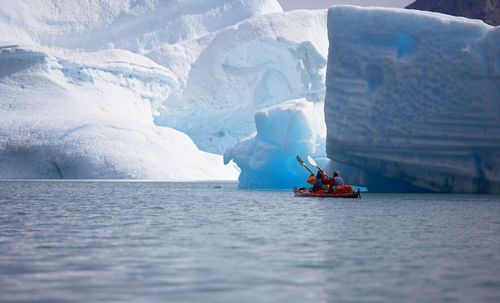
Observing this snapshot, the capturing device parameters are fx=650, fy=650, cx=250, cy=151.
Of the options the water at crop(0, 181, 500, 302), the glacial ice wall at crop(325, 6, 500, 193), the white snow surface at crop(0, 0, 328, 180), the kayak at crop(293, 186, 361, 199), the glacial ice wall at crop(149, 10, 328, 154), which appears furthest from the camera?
the glacial ice wall at crop(149, 10, 328, 154)

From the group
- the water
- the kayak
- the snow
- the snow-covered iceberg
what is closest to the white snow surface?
the snow-covered iceberg

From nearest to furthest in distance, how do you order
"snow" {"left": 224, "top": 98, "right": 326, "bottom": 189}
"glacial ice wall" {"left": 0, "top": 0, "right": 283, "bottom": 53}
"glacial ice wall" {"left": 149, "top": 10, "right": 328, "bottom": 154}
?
1. "snow" {"left": 224, "top": 98, "right": 326, "bottom": 189}
2. "glacial ice wall" {"left": 149, "top": 10, "right": 328, "bottom": 154}
3. "glacial ice wall" {"left": 0, "top": 0, "right": 283, "bottom": 53}

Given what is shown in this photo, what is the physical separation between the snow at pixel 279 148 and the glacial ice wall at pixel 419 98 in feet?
13.2

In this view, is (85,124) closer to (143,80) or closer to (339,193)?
(143,80)

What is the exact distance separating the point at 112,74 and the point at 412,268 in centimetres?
4046

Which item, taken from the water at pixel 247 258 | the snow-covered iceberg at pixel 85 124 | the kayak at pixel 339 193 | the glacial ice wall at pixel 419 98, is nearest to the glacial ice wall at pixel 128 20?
the snow-covered iceberg at pixel 85 124

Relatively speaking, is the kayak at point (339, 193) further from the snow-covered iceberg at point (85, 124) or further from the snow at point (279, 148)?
the snow-covered iceberg at point (85, 124)

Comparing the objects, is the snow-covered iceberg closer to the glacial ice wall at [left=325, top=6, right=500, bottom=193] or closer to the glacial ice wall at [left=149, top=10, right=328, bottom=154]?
the glacial ice wall at [left=149, top=10, right=328, bottom=154]

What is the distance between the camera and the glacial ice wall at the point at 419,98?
1950 centimetres

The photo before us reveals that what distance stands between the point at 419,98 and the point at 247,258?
47.3 feet

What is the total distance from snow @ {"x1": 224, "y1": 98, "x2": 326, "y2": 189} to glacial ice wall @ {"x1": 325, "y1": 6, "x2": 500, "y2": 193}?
4037mm

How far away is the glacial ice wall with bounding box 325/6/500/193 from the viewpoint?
19500mm

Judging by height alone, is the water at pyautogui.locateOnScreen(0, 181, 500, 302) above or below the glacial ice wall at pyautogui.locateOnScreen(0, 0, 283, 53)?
below

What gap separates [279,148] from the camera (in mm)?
26438
